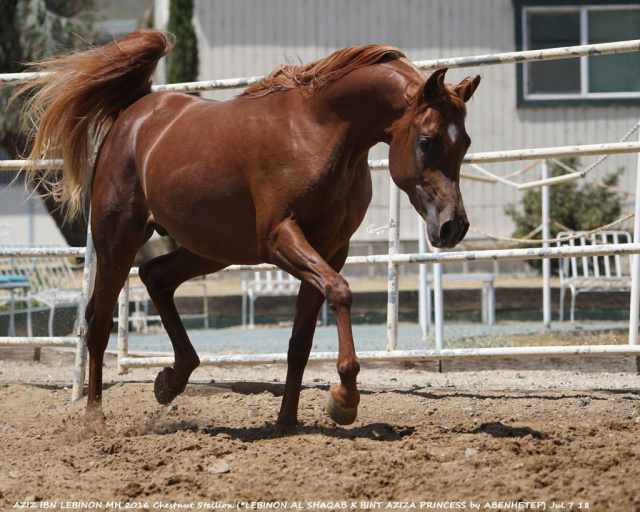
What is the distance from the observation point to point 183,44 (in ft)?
53.7

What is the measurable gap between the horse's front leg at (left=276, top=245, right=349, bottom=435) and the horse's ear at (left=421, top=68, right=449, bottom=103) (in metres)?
0.93

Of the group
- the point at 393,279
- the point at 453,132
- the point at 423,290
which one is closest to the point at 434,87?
the point at 453,132

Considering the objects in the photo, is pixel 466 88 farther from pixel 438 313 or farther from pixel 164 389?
pixel 438 313

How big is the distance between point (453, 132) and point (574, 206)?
12429 millimetres

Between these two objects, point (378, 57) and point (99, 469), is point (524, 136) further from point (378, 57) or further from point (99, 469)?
point (99, 469)

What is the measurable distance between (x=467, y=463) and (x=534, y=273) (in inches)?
529

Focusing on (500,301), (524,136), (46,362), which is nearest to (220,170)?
(46,362)

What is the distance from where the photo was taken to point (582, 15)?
16.2m

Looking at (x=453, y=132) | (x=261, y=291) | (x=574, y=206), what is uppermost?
(x=453, y=132)

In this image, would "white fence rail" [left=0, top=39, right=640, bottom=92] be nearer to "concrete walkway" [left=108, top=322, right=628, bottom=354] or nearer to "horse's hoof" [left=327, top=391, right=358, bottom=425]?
"horse's hoof" [left=327, top=391, right=358, bottom=425]

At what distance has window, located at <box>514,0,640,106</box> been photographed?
52.9ft

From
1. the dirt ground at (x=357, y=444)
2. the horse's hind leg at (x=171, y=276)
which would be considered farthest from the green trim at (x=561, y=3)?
the horse's hind leg at (x=171, y=276)

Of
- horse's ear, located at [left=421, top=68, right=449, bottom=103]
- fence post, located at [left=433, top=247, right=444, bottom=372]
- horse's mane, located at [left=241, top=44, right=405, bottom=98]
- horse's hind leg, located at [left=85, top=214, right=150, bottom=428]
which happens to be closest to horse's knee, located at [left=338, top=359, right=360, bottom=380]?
horse's ear, located at [left=421, top=68, right=449, bottom=103]

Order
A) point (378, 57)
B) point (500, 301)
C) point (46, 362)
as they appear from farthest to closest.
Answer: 1. point (500, 301)
2. point (46, 362)
3. point (378, 57)
